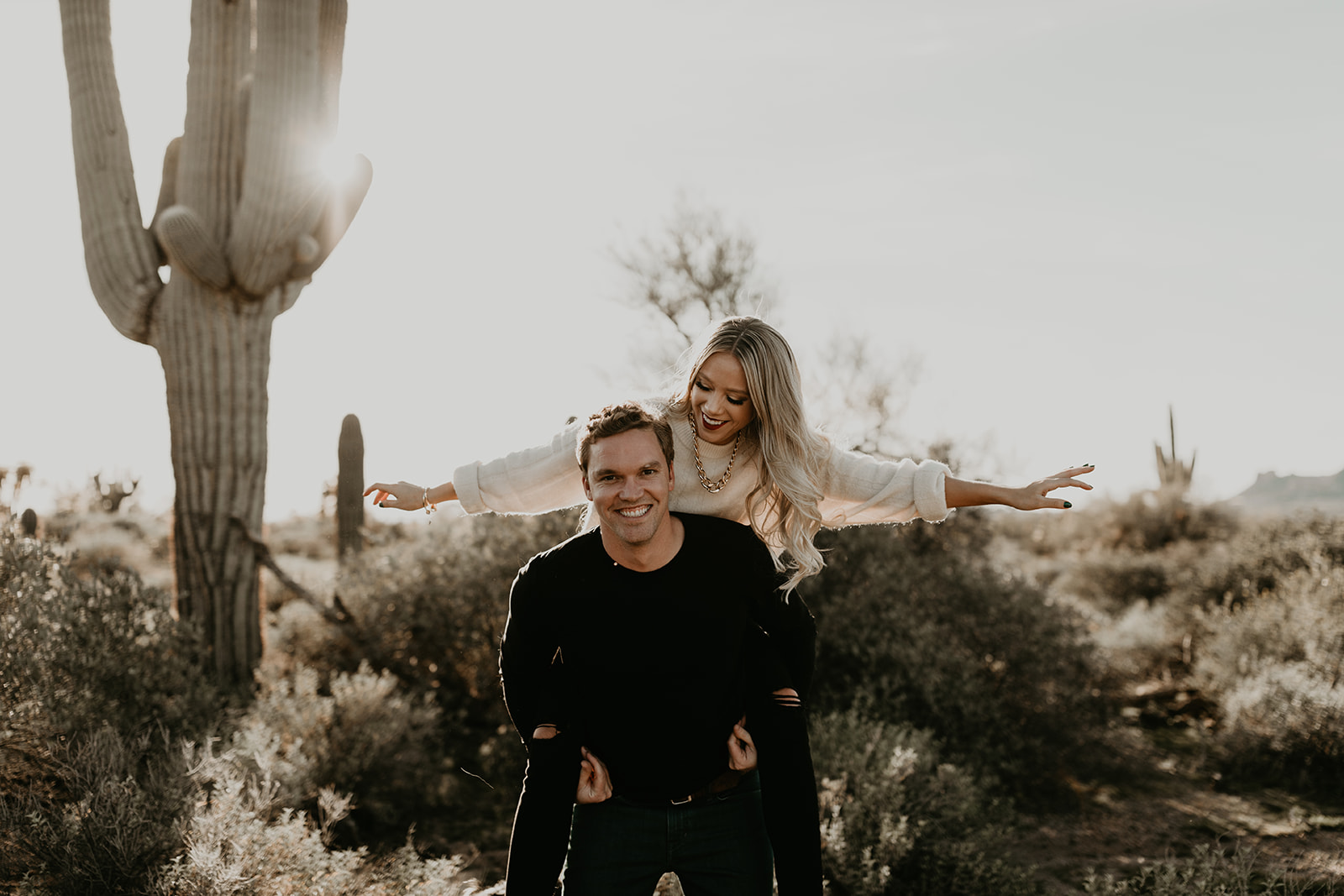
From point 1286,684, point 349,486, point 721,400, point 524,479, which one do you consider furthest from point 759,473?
point 349,486

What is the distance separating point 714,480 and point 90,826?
283 centimetres

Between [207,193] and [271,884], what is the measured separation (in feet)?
16.8

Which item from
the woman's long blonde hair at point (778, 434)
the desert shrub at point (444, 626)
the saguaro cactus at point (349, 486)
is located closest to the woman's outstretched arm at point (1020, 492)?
the woman's long blonde hair at point (778, 434)

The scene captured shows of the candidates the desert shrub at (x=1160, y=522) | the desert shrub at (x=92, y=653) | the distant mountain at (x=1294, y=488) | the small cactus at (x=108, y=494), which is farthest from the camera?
the distant mountain at (x=1294, y=488)

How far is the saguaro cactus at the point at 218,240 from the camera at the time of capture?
607cm

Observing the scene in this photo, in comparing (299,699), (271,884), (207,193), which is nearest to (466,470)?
(271,884)

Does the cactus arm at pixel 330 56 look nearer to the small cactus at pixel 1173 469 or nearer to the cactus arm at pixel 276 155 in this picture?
the cactus arm at pixel 276 155

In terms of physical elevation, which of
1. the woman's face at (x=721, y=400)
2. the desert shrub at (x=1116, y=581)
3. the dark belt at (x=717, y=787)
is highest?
the woman's face at (x=721, y=400)

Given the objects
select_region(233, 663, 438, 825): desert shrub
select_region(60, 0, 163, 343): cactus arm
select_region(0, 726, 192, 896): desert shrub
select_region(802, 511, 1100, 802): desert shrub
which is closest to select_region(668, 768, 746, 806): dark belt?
select_region(0, 726, 192, 896): desert shrub

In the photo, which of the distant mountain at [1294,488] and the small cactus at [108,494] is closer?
the small cactus at [108,494]

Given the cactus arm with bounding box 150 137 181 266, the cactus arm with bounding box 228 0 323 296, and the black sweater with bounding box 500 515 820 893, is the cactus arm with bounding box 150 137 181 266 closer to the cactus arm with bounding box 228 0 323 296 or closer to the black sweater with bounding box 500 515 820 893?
the cactus arm with bounding box 228 0 323 296

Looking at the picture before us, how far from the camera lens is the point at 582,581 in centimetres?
234

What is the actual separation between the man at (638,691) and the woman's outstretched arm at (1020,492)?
815 mm

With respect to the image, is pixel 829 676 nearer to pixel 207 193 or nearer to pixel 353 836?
pixel 353 836
